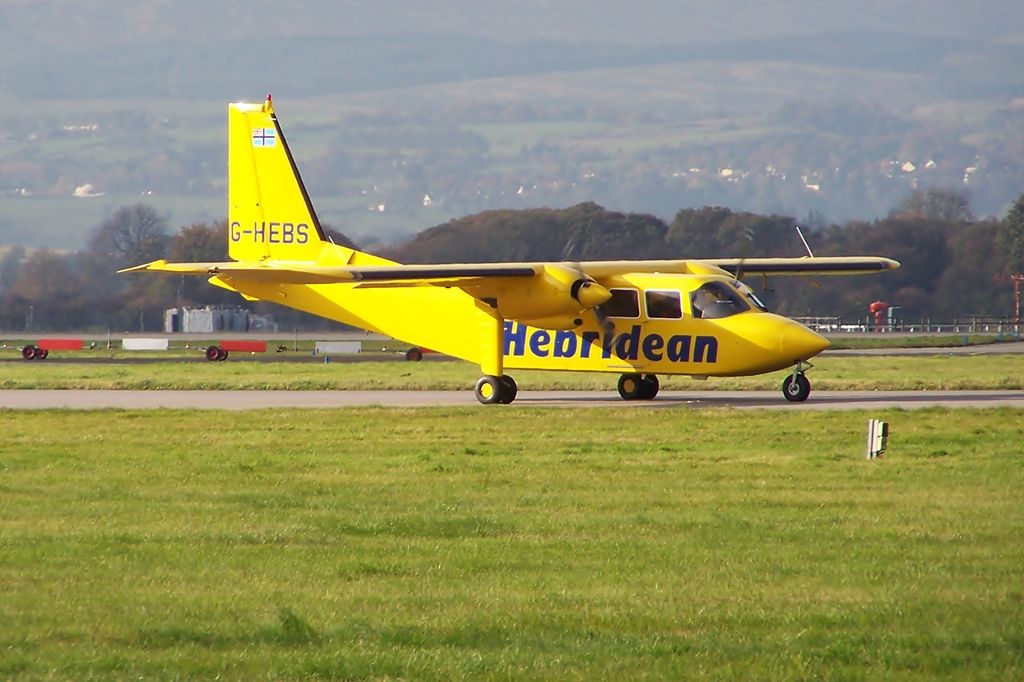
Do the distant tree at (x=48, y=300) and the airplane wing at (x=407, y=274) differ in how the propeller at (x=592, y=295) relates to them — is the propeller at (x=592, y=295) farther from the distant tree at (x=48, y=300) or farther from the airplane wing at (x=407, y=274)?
the distant tree at (x=48, y=300)

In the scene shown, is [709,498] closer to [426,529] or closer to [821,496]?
[821,496]

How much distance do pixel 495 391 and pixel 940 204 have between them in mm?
82295

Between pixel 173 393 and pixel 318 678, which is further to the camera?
pixel 173 393

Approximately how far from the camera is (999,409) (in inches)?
929

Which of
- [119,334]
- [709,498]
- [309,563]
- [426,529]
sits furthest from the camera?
[119,334]

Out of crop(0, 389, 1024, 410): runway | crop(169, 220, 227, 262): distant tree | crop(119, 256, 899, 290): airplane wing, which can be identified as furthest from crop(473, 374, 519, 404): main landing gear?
crop(169, 220, 227, 262): distant tree

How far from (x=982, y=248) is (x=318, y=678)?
82.8 metres

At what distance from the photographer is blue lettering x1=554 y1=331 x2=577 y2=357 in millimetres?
27609

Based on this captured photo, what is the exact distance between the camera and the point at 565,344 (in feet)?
90.9

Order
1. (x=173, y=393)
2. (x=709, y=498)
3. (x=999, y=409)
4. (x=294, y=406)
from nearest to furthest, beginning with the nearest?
(x=709, y=498) < (x=999, y=409) < (x=294, y=406) < (x=173, y=393)

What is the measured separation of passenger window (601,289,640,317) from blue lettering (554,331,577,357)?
954 mm

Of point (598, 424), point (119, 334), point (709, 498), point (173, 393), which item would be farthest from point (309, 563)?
point (119, 334)

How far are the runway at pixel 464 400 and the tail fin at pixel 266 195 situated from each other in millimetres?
3181

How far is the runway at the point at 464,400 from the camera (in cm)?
2589
